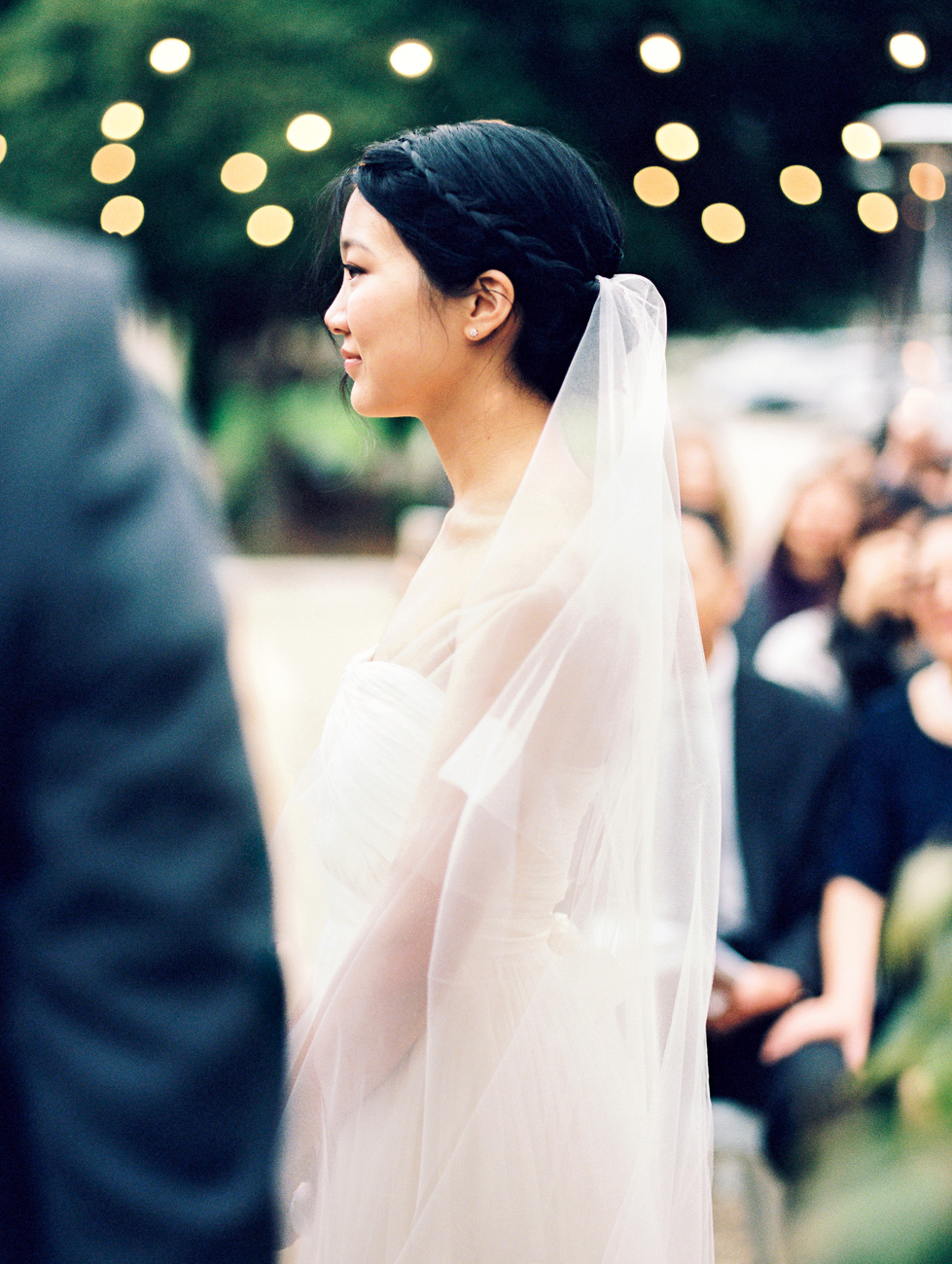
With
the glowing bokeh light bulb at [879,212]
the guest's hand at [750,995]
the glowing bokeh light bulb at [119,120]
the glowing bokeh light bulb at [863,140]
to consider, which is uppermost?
the glowing bokeh light bulb at [119,120]

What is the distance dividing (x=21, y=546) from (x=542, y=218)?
108 cm

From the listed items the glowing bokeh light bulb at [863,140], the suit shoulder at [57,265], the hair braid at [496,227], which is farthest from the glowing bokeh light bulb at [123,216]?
the suit shoulder at [57,265]

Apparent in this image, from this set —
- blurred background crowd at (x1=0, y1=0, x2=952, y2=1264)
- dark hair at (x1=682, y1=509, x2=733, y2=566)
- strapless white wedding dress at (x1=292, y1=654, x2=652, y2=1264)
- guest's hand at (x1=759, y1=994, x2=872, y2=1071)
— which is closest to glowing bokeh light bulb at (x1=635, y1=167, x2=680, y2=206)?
blurred background crowd at (x1=0, y1=0, x2=952, y2=1264)

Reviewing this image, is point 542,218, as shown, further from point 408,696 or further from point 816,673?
point 816,673

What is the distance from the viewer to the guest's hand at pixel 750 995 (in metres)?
2.70

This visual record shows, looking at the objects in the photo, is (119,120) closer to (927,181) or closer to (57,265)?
(927,181)

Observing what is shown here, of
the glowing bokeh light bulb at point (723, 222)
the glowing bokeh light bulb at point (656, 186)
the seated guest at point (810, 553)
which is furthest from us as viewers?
the glowing bokeh light bulb at point (723, 222)

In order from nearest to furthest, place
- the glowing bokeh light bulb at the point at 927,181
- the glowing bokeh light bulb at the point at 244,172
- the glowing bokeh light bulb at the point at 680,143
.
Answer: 1. the glowing bokeh light bulb at the point at 680,143
2. the glowing bokeh light bulb at the point at 927,181
3. the glowing bokeh light bulb at the point at 244,172

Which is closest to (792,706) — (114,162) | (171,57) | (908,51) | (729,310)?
(908,51)

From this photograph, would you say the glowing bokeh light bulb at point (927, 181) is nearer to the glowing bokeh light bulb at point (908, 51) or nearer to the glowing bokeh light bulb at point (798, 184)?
the glowing bokeh light bulb at point (798, 184)

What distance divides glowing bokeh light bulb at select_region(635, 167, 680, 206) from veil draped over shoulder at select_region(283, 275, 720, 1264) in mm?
4801

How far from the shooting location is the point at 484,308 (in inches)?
62.3

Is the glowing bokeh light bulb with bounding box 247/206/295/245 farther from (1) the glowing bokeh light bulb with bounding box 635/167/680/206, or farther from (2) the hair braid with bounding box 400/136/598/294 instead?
(2) the hair braid with bounding box 400/136/598/294

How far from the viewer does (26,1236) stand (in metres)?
0.67
